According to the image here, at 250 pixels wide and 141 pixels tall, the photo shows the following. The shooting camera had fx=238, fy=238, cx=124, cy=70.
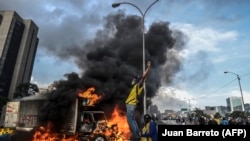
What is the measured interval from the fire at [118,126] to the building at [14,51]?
3796 inches

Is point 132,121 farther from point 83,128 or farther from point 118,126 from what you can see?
point 118,126

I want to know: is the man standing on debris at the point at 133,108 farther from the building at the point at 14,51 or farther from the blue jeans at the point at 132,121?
the building at the point at 14,51

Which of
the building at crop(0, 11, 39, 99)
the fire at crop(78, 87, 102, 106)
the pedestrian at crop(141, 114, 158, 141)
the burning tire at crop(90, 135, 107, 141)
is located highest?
the building at crop(0, 11, 39, 99)

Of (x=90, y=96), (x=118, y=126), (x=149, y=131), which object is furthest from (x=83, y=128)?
(x=149, y=131)

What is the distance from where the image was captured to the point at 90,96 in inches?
522

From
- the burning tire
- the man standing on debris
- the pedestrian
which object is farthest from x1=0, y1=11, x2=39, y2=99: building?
the pedestrian

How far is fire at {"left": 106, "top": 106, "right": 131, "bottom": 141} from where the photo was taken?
1114 centimetres

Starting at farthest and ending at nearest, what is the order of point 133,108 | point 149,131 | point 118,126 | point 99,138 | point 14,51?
point 14,51, point 118,126, point 99,138, point 133,108, point 149,131

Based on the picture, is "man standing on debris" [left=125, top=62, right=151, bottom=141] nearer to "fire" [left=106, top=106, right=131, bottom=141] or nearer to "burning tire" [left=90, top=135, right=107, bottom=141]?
"burning tire" [left=90, top=135, right=107, bottom=141]

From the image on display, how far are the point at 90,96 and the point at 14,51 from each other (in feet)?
348

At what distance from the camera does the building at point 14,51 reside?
10069 centimetres

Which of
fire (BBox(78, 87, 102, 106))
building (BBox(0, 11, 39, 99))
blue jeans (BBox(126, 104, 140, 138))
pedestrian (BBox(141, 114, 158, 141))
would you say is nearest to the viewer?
pedestrian (BBox(141, 114, 158, 141))

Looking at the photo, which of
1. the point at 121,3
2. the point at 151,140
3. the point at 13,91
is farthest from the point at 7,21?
the point at 151,140

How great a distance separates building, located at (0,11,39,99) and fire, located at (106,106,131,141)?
9643 centimetres
